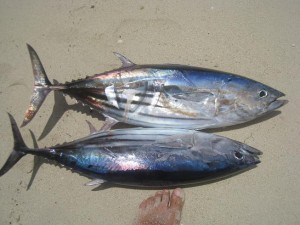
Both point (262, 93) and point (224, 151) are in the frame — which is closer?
point (224, 151)

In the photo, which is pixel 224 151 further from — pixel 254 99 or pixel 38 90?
pixel 38 90

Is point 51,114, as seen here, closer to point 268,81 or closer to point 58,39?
point 58,39

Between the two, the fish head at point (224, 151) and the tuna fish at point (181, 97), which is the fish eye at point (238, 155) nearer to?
the fish head at point (224, 151)

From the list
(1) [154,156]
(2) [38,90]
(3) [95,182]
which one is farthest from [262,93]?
(2) [38,90]

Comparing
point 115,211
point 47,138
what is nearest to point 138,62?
point 47,138

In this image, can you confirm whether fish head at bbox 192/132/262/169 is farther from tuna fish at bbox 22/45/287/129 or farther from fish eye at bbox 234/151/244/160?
tuna fish at bbox 22/45/287/129

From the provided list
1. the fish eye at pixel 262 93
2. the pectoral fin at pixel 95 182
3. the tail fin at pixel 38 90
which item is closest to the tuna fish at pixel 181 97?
the fish eye at pixel 262 93
